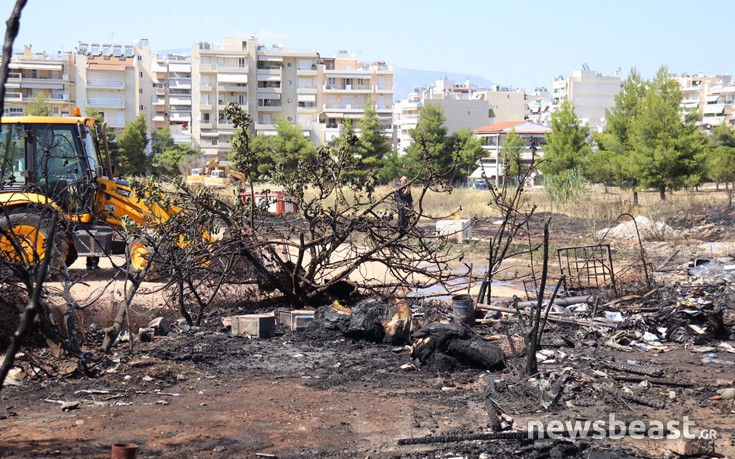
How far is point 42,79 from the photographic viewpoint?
81.6 m

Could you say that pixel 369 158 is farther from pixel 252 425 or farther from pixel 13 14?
pixel 13 14

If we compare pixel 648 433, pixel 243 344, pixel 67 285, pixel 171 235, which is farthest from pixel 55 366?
pixel 648 433

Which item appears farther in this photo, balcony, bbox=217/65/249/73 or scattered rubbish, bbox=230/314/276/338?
balcony, bbox=217/65/249/73

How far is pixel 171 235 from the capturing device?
1016cm

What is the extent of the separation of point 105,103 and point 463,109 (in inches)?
1530

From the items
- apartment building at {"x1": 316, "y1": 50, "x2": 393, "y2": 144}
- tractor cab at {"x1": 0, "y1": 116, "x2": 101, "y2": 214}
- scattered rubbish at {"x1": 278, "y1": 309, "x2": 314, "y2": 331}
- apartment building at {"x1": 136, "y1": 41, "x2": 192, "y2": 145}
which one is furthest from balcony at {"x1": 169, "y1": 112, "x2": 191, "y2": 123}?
scattered rubbish at {"x1": 278, "y1": 309, "x2": 314, "y2": 331}

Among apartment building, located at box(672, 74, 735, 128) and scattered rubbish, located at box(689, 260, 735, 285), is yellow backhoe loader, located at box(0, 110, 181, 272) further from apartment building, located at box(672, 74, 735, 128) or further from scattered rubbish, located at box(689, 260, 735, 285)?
apartment building, located at box(672, 74, 735, 128)

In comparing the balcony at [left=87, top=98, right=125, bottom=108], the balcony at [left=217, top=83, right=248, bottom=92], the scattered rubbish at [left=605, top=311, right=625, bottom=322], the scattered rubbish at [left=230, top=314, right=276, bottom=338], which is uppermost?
the balcony at [left=217, top=83, right=248, bottom=92]

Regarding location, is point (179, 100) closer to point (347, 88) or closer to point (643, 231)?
point (347, 88)

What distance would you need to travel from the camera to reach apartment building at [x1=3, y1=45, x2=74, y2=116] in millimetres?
80562

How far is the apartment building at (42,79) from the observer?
264 ft

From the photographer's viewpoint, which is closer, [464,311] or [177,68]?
[464,311]

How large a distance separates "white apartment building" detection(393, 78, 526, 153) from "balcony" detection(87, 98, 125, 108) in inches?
1080

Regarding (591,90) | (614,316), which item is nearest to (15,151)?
(614,316)
